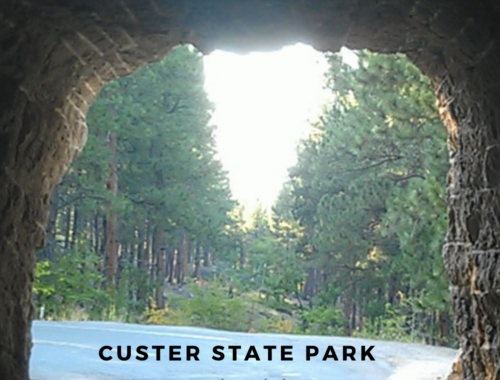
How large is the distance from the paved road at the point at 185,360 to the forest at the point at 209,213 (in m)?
2.71

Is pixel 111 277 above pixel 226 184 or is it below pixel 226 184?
below

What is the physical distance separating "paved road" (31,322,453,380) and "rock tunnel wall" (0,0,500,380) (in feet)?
10.8

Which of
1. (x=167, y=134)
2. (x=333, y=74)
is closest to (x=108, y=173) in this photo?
(x=167, y=134)

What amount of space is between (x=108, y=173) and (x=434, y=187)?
11.7 m

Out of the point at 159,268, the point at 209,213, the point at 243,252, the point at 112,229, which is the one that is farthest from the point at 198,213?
the point at 243,252

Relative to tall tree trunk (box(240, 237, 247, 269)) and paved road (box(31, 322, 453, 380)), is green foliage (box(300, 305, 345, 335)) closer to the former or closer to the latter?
paved road (box(31, 322, 453, 380))

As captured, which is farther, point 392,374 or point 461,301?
point 392,374

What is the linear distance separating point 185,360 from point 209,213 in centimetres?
1502

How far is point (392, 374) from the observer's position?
316 inches

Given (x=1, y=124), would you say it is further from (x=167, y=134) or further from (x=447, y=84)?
(x=167, y=134)

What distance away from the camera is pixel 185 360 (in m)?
8.53

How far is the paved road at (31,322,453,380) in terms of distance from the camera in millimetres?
7406

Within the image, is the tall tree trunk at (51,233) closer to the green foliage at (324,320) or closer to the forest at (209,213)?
the forest at (209,213)

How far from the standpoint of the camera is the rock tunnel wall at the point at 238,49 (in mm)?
3506
